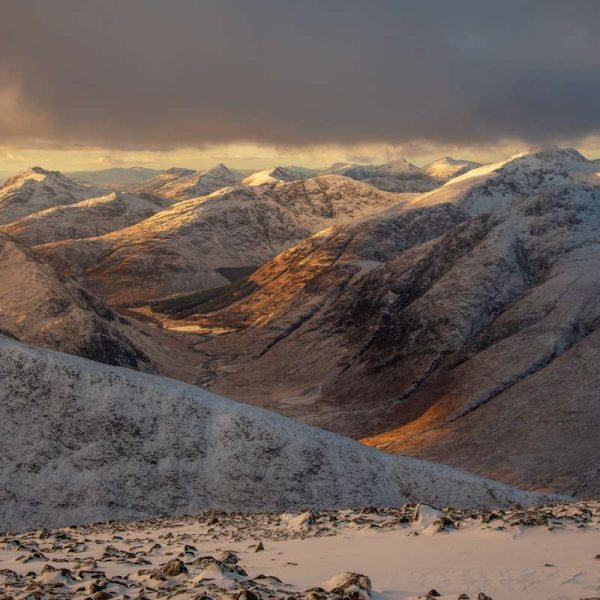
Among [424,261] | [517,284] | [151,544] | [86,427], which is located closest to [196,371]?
[424,261]

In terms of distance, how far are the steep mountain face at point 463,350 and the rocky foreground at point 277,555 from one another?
4211 centimetres

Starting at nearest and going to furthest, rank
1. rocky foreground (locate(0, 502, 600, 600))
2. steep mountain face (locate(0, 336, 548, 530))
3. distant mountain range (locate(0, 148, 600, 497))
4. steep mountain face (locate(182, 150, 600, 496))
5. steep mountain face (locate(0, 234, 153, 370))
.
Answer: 1. rocky foreground (locate(0, 502, 600, 600))
2. steep mountain face (locate(0, 336, 548, 530))
3. steep mountain face (locate(182, 150, 600, 496))
4. distant mountain range (locate(0, 148, 600, 497))
5. steep mountain face (locate(0, 234, 153, 370))

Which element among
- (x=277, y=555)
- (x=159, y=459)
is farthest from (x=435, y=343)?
(x=277, y=555)

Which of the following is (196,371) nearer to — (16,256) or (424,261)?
(16,256)

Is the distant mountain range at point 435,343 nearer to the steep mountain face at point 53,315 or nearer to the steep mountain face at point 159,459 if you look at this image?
the steep mountain face at point 53,315

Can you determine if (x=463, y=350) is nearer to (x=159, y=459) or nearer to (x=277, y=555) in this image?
(x=159, y=459)

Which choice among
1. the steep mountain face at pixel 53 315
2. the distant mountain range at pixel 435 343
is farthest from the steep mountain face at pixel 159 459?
the steep mountain face at pixel 53 315

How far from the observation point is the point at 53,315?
117312mm

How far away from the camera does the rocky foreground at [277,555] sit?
17.0 meters

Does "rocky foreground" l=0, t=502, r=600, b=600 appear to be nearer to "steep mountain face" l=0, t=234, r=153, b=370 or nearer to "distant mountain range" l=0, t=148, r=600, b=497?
"distant mountain range" l=0, t=148, r=600, b=497

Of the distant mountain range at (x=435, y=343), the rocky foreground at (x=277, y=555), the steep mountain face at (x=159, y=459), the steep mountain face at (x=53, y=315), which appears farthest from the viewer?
the steep mountain face at (x=53, y=315)

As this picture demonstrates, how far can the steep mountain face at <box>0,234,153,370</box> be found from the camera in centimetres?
11350

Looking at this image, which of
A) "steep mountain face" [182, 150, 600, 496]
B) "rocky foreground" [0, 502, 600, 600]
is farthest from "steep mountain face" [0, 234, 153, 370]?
"rocky foreground" [0, 502, 600, 600]

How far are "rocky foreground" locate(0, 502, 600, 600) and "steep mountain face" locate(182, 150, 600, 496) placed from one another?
1658 inches
